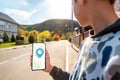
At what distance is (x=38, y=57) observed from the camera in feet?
9.14

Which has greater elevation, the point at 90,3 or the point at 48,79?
the point at 90,3

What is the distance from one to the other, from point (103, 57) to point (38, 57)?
62.8 inches

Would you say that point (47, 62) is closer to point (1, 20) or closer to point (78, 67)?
point (78, 67)

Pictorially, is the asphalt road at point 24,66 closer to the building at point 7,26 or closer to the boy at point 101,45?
the boy at point 101,45

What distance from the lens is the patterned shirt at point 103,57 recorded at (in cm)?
118

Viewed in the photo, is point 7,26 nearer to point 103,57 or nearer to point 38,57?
point 38,57

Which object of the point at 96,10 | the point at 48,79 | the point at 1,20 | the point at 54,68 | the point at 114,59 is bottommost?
the point at 48,79

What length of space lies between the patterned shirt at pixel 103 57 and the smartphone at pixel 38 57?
121 centimetres

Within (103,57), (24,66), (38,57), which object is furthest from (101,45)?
(24,66)

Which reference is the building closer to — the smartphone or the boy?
the smartphone

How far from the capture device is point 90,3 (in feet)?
4.55

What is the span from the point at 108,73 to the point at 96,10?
31 cm

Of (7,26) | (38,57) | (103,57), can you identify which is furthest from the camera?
(7,26)

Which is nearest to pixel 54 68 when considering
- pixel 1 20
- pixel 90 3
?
pixel 90 3
